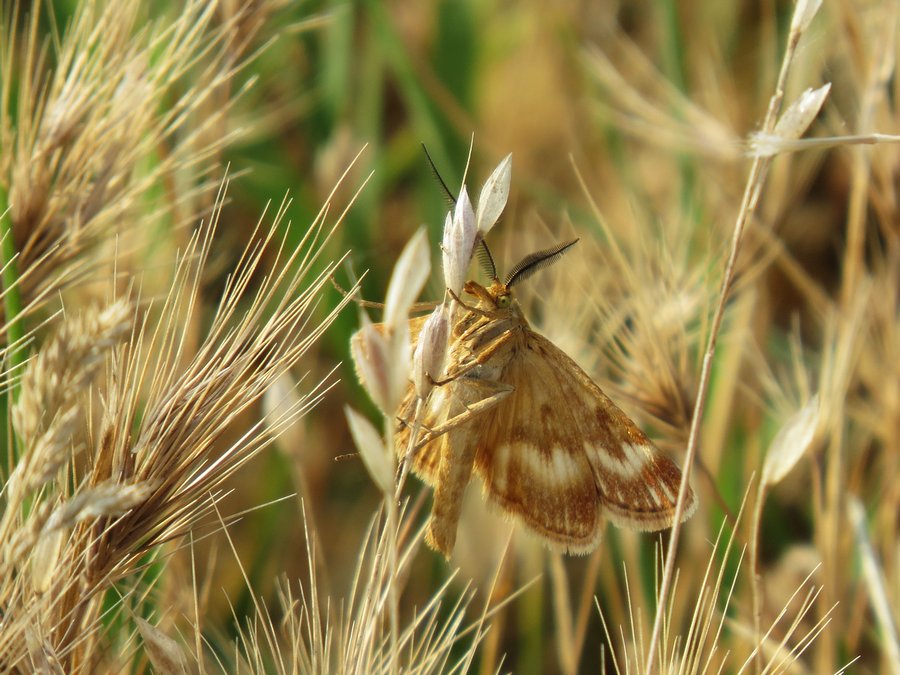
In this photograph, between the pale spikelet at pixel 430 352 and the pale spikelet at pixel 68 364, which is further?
the pale spikelet at pixel 430 352

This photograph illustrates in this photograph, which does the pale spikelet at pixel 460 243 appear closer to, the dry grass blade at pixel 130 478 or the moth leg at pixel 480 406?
the dry grass blade at pixel 130 478

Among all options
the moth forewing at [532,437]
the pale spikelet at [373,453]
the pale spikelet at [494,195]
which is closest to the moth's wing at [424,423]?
the moth forewing at [532,437]

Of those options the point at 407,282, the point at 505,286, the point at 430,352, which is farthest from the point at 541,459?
the point at 407,282

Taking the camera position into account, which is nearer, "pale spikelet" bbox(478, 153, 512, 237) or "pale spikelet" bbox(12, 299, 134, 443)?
"pale spikelet" bbox(12, 299, 134, 443)

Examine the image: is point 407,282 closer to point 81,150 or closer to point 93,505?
point 93,505

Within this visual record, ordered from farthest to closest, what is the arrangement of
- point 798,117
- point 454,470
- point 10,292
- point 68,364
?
point 454,470 < point 10,292 < point 798,117 < point 68,364

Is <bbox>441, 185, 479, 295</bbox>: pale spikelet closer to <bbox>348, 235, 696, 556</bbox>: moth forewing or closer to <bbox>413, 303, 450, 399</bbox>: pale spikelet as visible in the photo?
<bbox>413, 303, 450, 399</bbox>: pale spikelet

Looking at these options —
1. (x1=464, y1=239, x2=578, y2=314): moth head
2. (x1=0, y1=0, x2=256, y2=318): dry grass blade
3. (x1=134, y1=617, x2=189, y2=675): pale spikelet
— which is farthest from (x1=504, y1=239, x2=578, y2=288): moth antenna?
(x1=134, y1=617, x2=189, y2=675): pale spikelet
